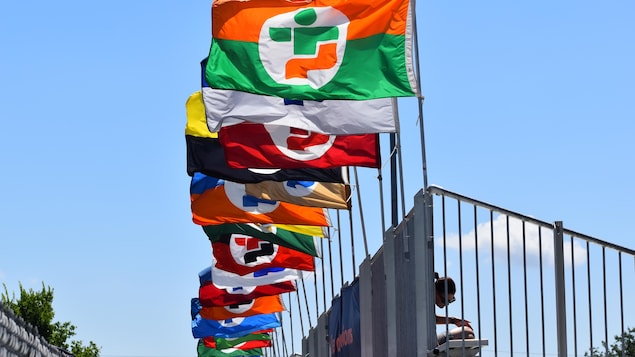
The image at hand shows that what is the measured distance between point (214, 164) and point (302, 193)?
Answer: 1235mm

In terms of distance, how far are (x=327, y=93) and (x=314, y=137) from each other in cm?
230

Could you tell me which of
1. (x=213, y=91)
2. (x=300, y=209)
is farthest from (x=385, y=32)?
(x=300, y=209)

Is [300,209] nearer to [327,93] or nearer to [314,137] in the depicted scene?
[314,137]

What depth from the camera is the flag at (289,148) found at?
597 inches

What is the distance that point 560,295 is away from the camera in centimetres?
968

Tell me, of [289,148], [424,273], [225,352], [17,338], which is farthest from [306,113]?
[225,352]

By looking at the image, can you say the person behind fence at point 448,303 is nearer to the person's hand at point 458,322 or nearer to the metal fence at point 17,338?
the person's hand at point 458,322

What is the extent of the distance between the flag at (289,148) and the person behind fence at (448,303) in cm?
365

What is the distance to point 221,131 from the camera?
1517 cm

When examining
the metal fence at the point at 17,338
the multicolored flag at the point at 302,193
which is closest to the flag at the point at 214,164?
the multicolored flag at the point at 302,193

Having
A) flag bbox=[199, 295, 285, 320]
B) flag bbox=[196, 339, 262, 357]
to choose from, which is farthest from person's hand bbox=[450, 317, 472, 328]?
flag bbox=[196, 339, 262, 357]

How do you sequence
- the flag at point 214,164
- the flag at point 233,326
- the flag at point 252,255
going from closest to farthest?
1. the flag at point 214,164
2. the flag at point 252,255
3. the flag at point 233,326

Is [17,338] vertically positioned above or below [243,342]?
below

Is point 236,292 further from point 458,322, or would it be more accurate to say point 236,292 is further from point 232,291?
point 458,322
